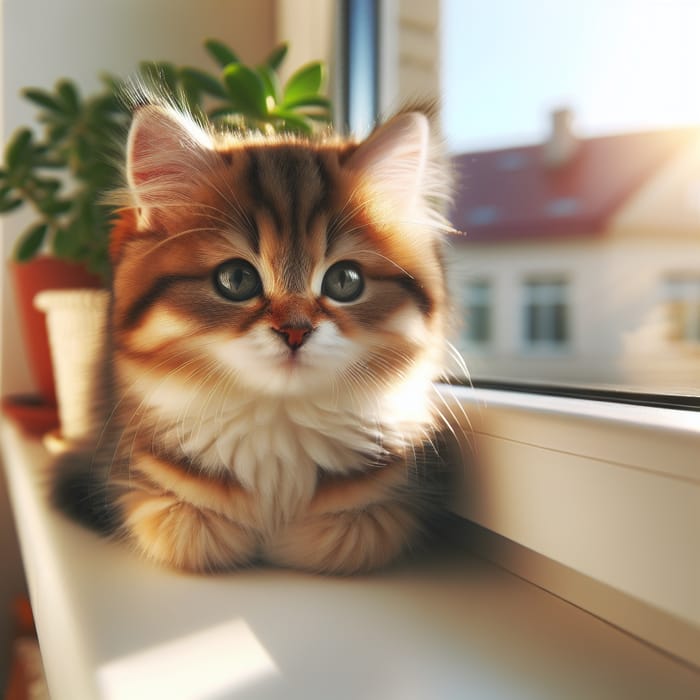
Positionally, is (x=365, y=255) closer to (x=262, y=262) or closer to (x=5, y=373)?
(x=262, y=262)

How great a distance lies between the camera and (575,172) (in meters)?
2.45

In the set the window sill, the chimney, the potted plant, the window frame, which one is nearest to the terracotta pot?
the potted plant

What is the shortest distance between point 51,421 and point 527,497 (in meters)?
1.11

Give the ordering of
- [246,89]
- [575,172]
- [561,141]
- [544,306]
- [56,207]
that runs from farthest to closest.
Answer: [544,306] < [575,172] < [561,141] < [56,207] < [246,89]

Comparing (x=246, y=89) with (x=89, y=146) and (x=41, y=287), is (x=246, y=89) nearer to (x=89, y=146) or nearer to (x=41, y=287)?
(x=89, y=146)

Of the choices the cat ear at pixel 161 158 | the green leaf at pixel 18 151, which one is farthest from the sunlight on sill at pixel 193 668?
the green leaf at pixel 18 151

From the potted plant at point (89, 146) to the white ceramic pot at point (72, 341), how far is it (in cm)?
2

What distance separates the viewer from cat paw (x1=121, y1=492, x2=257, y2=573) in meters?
0.66

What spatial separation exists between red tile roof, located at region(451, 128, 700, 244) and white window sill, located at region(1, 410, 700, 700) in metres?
1.23

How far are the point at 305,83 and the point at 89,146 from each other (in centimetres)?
46

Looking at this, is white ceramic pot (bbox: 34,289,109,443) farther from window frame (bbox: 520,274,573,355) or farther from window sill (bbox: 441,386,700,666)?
window frame (bbox: 520,274,573,355)

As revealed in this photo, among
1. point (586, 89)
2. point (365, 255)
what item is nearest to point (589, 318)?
point (586, 89)

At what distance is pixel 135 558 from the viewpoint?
712 millimetres

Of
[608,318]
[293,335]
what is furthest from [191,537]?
[608,318]
